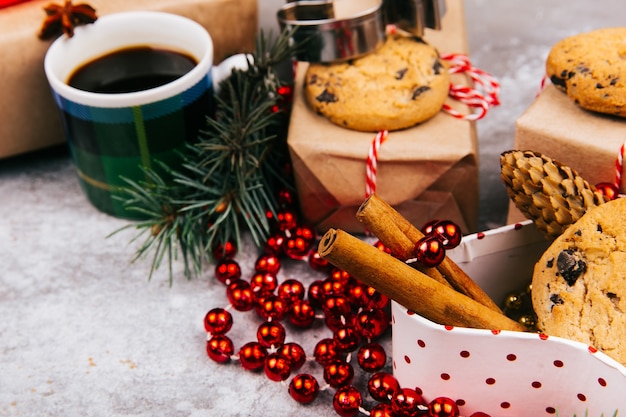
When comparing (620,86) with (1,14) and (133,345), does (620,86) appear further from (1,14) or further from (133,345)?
(1,14)

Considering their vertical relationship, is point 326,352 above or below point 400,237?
below

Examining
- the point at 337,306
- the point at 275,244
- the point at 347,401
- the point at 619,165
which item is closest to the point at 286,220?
the point at 275,244

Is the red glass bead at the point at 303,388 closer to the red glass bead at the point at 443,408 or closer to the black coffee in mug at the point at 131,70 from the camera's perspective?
the red glass bead at the point at 443,408

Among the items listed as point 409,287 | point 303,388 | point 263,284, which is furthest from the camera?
point 263,284

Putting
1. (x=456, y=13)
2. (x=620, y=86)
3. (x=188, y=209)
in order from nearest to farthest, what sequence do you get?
(x=620, y=86) < (x=188, y=209) < (x=456, y=13)

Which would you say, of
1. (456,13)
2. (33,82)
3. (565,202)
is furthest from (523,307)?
(33,82)

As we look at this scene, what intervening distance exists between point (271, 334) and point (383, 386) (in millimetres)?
125

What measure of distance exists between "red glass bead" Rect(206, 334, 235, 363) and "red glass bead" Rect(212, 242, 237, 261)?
0.12 meters

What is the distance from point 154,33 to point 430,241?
18.4 inches

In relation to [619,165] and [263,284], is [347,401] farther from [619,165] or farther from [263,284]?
[619,165]

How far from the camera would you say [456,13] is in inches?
38.7

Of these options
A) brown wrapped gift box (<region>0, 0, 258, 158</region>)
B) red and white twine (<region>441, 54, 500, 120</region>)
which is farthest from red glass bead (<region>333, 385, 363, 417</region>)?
brown wrapped gift box (<region>0, 0, 258, 158</region>)

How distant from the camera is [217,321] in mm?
747

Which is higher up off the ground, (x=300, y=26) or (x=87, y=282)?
(x=300, y=26)
